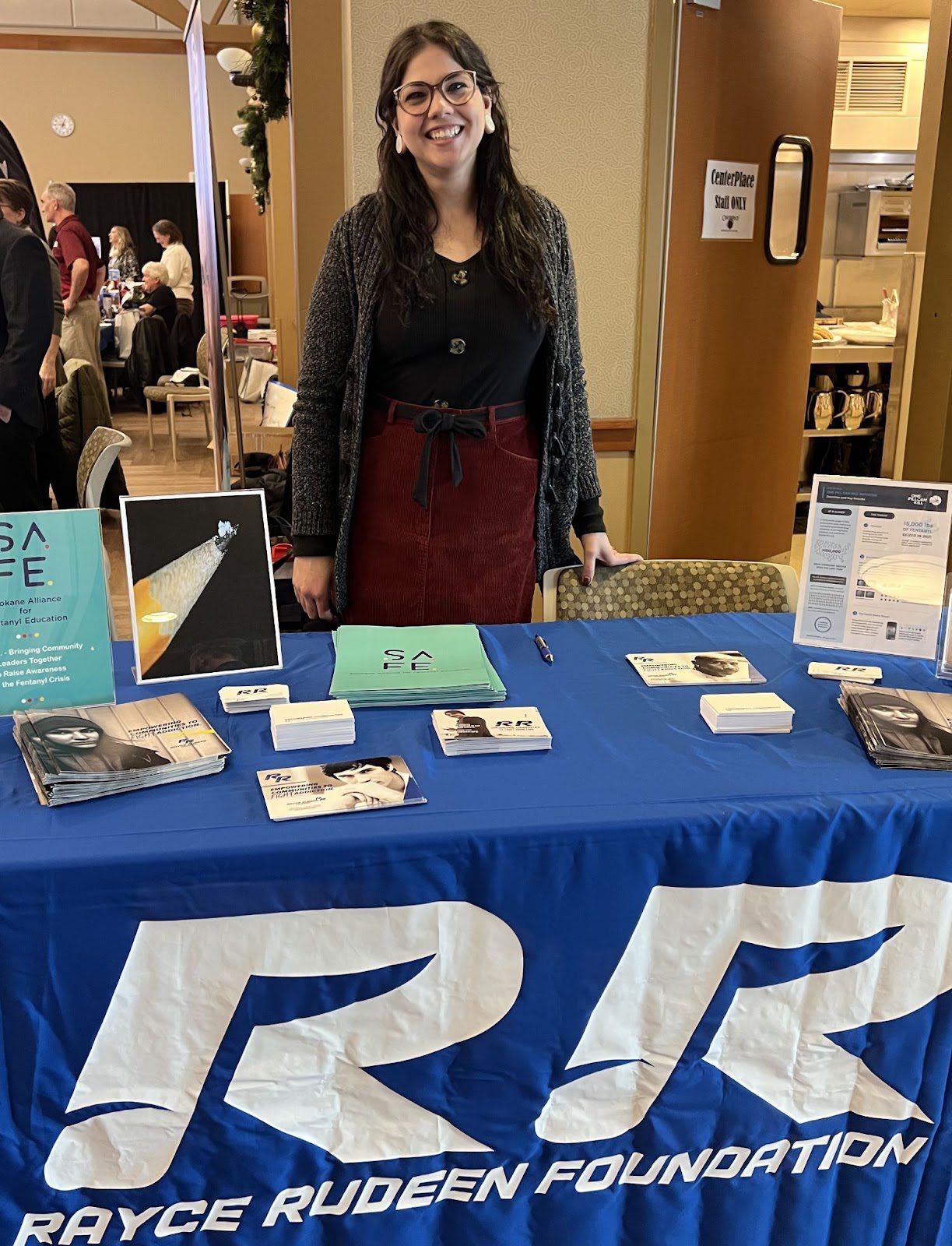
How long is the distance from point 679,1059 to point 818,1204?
10.6 inches

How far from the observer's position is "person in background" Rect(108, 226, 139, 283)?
419 centimetres

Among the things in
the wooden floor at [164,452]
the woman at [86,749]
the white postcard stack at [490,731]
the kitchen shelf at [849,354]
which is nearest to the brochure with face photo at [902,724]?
the white postcard stack at [490,731]

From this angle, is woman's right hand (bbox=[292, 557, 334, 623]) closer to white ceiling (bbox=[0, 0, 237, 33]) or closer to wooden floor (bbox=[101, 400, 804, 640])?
wooden floor (bbox=[101, 400, 804, 640])

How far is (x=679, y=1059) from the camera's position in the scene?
130 centimetres

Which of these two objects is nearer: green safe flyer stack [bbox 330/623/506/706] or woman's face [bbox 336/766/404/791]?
woman's face [bbox 336/766/404/791]

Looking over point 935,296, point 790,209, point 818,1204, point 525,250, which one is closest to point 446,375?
point 525,250

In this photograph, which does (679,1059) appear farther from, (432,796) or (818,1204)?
(432,796)

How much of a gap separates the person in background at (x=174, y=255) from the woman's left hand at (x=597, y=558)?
2614 millimetres

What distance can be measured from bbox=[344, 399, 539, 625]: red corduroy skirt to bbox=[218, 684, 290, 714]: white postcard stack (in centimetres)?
57

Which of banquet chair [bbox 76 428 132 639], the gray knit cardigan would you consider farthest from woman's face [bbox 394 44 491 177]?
banquet chair [bbox 76 428 132 639]

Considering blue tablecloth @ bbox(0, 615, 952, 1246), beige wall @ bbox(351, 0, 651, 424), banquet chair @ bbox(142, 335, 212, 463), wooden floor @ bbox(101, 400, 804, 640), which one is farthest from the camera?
wooden floor @ bbox(101, 400, 804, 640)

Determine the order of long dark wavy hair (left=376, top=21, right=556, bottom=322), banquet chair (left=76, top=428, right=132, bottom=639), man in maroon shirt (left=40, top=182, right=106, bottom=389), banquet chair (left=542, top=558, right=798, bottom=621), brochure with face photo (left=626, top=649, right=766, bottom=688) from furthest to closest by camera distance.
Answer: man in maroon shirt (left=40, top=182, right=106, bottom=389) → banquet chair (left=76, top=428, right=132, bottom=639) → banquet chair (left=542, top=558, right=798, bottom=621) → long dark wavy hair (left=376, top=21, right=556, bottom=322) → brochure with face photo (left=626, top=649, right=766, bottom=688)

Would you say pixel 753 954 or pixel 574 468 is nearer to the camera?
pixel 753 954

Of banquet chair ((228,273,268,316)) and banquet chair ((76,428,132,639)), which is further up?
banquet chair ((228,273,268,316))
